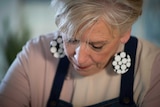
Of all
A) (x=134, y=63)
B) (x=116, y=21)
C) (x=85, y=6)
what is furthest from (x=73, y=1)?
(x=134, y=63)

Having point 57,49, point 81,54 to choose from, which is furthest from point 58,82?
point 81,54

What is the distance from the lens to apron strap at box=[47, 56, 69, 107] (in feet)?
3.77

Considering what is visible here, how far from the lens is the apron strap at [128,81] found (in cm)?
109

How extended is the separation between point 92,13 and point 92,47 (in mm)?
131

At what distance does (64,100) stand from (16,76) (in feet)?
0.68

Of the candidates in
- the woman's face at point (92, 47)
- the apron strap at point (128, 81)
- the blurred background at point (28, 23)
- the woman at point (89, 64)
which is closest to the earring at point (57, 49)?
the woman at point (89, 64)

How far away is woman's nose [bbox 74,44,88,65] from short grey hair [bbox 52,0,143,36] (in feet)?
0.19

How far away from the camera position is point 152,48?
1.15 m

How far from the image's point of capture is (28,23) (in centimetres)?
199

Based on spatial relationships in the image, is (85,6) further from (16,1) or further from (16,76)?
(16,1)

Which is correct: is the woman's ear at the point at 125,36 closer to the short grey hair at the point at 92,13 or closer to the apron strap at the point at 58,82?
the short grey hair at the point at 92,13

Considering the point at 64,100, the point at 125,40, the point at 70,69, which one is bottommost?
the point at 64,100

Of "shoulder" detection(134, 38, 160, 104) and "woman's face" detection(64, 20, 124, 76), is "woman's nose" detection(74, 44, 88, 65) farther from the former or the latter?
"shoulder" detection(134, 38, 160, 104)

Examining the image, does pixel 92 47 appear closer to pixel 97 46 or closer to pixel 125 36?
pixel 97 46
